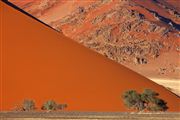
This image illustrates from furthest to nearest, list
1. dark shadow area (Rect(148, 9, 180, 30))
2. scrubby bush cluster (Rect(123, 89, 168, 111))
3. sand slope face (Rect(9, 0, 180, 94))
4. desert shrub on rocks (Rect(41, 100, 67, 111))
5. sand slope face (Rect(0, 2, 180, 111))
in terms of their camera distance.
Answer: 1. dark shadow area (Rect(148, 9, 180, 30))
2. sand slope face (Rect(9, 0, 180, 94))
3. sand slope face (Rect(0, 2, 180, 111))
4. scrubby bush cluster (Rect(123, 89, 168, 111))
5. desert shrub on rocks (Rect(41, 100, 67, 111))

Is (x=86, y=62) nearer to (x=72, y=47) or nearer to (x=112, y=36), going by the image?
(x=72, y=47)

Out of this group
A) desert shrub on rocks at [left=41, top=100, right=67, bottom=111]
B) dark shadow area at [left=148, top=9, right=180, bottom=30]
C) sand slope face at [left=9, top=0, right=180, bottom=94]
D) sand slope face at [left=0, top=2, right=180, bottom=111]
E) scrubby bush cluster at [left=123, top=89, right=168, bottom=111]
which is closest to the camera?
desert shrub on rocks at [left=41, top=100, right=67, bottom=111]

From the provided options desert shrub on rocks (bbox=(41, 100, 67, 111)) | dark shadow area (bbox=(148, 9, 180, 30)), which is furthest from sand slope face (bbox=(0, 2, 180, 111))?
dark shadow area (bbox=(148, 9, 180, 30))

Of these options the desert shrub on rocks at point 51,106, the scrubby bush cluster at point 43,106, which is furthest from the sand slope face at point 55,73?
the desert shrub on rocks at point 51,106

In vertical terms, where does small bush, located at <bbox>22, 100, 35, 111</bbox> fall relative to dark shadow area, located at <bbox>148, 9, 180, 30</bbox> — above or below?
below

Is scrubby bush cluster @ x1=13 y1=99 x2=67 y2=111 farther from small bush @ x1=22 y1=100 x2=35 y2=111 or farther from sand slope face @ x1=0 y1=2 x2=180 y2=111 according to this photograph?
sand slope face @ x1=0 y1=2 x2=180 y2=111

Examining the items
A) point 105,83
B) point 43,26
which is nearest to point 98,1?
point 43,26

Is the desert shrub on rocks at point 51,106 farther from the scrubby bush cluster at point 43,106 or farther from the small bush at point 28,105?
the small bush at point 28,105
